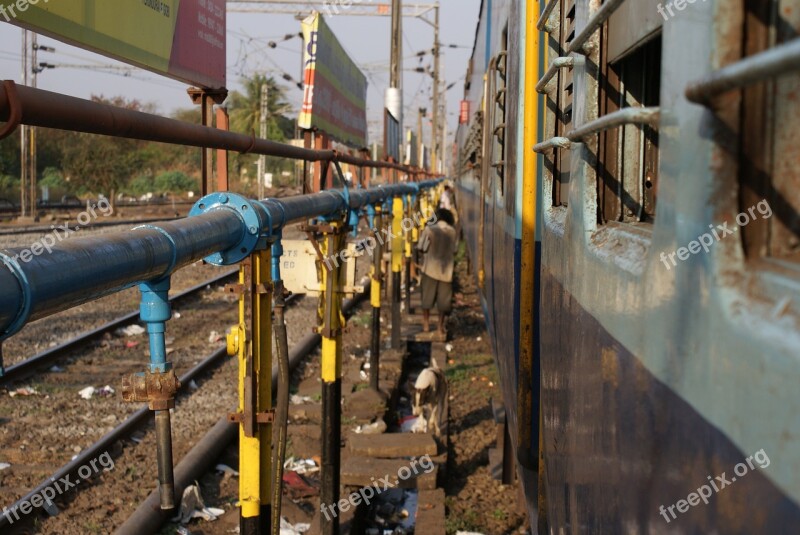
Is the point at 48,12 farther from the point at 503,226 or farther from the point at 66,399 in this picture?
the point at 66,399

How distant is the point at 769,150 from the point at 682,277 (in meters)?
0.24

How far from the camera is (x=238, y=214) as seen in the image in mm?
2879

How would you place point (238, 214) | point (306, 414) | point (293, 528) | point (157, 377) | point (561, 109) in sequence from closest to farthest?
point (157, 377) < point (238, 214) < point (561, 109) < point (293, 528) < point (306, 414)

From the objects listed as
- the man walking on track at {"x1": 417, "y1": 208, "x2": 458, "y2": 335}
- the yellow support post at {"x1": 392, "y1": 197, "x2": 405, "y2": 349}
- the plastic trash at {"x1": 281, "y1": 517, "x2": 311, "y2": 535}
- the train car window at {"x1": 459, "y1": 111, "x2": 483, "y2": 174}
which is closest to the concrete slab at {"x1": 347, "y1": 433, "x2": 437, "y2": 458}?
the plastic trash at {"x1": 281, "y1": 517, "x2": 311, "y2": 535}

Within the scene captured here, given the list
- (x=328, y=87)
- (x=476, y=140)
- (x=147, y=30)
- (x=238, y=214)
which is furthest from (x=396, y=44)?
(x=238, y=214)

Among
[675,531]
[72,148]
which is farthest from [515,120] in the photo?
[72,148]

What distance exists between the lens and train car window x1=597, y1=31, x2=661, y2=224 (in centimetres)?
212

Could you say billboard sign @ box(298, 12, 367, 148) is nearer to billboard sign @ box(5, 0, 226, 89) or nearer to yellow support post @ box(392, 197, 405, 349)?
yellow support post @ box(392, 197, 405, 349)

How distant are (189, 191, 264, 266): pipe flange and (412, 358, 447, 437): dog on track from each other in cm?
446

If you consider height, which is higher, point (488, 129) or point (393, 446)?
point (488, 129)

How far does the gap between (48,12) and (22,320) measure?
1451 millimetres

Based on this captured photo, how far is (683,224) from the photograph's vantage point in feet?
4.03

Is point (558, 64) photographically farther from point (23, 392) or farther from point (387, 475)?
point (23, 392)

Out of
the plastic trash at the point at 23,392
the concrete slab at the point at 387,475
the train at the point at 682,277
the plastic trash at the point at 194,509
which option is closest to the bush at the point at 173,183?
the plastic trash at the point at 23,392
